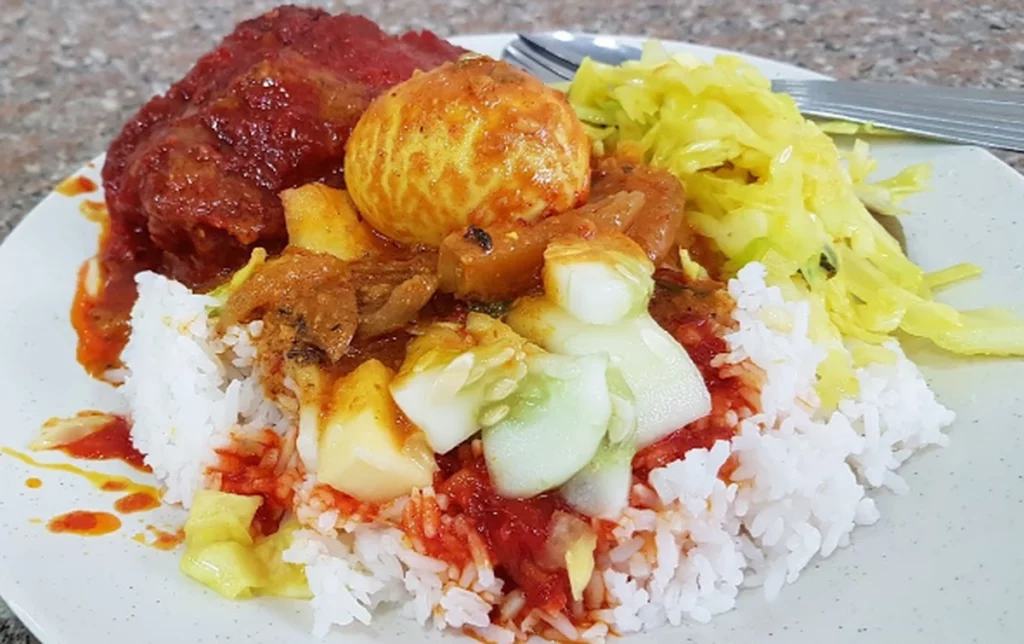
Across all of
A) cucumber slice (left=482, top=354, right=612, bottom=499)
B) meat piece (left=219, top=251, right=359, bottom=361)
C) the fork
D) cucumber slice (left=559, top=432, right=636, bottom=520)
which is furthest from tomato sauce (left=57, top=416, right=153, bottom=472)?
the fork

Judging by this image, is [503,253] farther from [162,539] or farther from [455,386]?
[162,539]

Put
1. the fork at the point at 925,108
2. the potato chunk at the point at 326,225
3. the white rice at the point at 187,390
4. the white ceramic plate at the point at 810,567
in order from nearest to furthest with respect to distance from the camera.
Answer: the white ceramic plate at the point at 810,567 < the white rice at the point at 187,390 < the potato chunk at the point at 326,225 < the fork at the point at 925,108

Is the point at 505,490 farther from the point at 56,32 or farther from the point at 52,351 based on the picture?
the point at 56,32

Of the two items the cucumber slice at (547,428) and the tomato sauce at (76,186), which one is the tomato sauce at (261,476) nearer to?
the cucumber slice at (547,428)

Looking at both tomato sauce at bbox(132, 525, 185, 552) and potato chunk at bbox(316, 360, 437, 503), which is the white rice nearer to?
tomato sauce at bbox(132, 525, 185, 552)

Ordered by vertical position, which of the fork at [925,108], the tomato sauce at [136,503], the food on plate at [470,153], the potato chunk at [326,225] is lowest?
the tomato sauce at [136,503]

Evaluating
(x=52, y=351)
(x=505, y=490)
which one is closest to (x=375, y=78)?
(x=52, y=351)

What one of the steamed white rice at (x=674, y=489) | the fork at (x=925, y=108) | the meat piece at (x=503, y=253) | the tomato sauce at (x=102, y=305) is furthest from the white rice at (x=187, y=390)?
the fork at (x=925, y=108)
